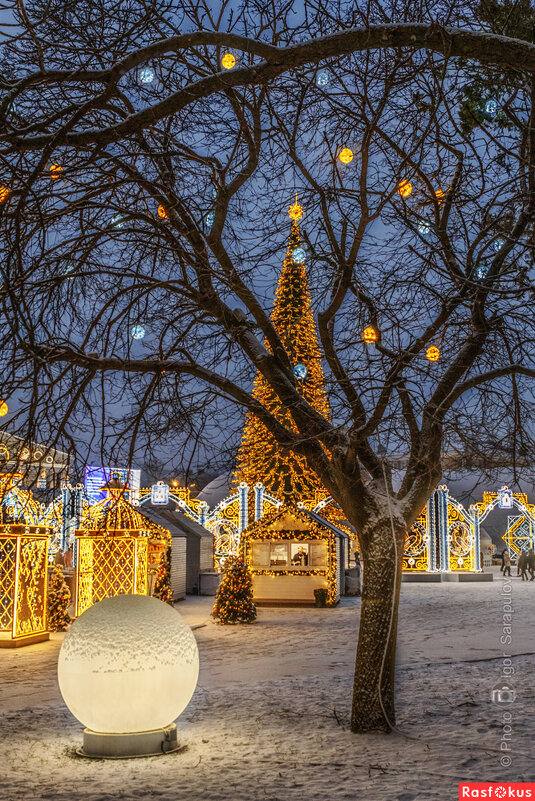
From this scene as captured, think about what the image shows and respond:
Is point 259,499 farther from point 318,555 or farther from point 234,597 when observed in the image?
point 234,597

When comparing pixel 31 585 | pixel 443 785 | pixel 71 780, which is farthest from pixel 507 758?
pixel 31 585

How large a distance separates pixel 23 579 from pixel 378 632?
A: 355 inches

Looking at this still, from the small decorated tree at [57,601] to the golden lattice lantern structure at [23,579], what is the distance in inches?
42.3

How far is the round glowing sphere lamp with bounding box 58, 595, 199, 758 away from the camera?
684 cm

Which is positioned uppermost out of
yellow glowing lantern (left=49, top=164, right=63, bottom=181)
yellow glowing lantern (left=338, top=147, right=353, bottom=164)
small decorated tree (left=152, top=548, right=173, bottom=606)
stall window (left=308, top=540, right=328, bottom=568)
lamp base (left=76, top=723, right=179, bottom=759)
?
yellow glowing lantern (left=338, top=147, right=353, bottom=164)

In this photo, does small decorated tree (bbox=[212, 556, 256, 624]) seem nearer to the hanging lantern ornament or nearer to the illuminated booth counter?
the illuminated booth counter

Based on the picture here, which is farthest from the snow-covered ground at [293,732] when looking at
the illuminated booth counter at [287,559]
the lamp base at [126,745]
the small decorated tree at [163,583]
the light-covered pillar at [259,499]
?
the light-covered pillar at [259,499]

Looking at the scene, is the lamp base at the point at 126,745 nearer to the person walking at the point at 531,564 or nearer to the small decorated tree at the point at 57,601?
the small decorated tree at the point at 57,601

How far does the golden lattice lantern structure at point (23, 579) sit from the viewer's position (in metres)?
14.6

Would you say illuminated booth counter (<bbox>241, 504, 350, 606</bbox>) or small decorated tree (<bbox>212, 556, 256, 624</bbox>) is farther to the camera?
illuminated booth counter (<bbox>241, 504, 350, 606</bbox>)

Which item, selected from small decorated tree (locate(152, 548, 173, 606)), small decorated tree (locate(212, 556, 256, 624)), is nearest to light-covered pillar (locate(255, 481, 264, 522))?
small decorated tree (locate(152, 548, 173, 606))

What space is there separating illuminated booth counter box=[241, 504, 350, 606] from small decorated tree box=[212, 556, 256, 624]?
3.95 metres

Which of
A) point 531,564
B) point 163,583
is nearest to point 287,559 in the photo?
point 163,583

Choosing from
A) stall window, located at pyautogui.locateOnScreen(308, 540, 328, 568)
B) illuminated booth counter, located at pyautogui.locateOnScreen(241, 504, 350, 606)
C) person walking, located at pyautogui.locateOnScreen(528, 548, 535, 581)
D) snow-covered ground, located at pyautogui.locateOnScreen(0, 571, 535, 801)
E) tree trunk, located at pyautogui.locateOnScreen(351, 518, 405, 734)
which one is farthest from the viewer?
person walking, located at pyautogui.locateOnScreen(528, 548, 535, 581)
